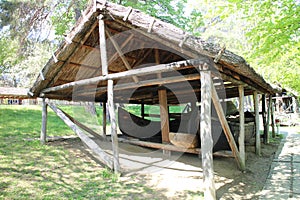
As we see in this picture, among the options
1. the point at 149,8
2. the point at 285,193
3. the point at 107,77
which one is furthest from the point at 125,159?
the point at 149,8

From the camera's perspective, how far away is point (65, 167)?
3.93 metres


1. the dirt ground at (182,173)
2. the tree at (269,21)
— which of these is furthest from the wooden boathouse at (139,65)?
the tree at (269,21)

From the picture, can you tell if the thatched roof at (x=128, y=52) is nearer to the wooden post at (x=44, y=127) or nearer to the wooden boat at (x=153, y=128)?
the wooden post at (x=44, y=127)

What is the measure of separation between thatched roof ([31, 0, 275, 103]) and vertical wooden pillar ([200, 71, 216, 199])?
1.19 ft

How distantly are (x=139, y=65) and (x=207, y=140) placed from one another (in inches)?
124

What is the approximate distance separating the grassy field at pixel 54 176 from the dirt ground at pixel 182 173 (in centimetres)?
21

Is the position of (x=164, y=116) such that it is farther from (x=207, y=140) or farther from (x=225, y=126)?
(x=207, y=140)

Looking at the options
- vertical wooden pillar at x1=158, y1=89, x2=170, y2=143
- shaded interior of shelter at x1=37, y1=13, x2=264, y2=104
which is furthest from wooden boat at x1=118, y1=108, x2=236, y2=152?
shaded interior of shelter at x1=37, y1=13, x2=264, y2=104

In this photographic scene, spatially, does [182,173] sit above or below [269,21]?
below

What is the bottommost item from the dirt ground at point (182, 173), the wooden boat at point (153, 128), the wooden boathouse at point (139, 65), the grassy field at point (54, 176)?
the dirt ground at point (182, 173)

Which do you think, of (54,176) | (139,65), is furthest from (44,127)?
(139,65)

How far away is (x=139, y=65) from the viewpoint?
5.39m

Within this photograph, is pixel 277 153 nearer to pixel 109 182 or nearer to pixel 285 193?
pixel 285 193

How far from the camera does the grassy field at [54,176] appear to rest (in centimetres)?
288
